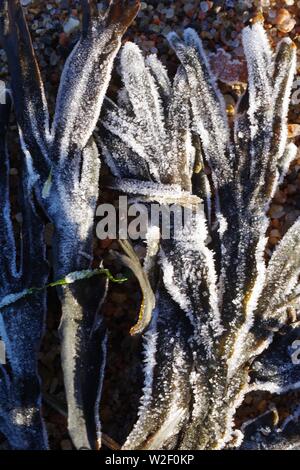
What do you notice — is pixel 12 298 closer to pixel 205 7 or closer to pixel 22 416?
pixel 22 416

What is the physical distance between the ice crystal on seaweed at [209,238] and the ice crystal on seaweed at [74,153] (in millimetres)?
82

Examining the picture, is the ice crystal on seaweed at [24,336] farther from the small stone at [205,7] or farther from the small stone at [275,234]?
the small stone at [205,7]

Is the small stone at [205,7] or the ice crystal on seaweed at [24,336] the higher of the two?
the small stone at [205,7]

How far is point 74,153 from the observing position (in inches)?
72.8

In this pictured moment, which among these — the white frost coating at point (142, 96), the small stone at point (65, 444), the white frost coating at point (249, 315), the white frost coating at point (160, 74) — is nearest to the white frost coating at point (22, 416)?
the small stone at point (65, 444)

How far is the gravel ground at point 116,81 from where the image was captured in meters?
1.89

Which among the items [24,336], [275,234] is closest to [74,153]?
[24,336]

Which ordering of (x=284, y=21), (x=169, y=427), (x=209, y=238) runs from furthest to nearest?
1. (x=284, y=21)
2. (x=209, y=238)
3. (x=169, y=427)

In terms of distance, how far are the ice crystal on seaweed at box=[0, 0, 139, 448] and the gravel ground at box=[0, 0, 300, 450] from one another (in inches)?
3.9

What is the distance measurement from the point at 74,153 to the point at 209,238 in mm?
488

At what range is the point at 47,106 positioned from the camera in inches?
74.8

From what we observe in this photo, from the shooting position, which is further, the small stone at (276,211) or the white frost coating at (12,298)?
the small stone at (276,211)

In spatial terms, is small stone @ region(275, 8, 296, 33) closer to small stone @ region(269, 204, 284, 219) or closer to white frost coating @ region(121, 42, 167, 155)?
white frost coating @ region(121, 42, 167, 155)

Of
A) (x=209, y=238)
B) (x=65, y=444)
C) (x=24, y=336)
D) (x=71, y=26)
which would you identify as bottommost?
(x=65, y=444)
